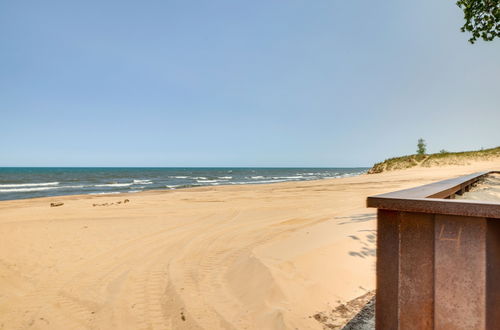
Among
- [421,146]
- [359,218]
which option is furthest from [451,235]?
[421,146]

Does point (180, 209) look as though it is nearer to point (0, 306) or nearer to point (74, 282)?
point (74, 282)

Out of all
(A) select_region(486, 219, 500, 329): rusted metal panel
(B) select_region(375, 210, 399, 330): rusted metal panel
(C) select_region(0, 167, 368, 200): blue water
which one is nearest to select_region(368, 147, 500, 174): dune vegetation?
(C) select_region(0, 167, 368, 200): blue water

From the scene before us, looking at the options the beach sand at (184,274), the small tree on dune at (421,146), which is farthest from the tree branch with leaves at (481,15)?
the small tree on dune at (421,146)

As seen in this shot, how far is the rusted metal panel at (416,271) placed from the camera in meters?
1.61

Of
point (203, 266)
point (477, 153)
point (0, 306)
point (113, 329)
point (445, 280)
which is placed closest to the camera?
point (445, 280)

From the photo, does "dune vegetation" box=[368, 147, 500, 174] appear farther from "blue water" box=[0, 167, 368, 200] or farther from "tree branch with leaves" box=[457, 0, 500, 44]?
"tree branch with leaves" box=[457, 0, 500, 44]

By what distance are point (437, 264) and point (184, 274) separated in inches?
138

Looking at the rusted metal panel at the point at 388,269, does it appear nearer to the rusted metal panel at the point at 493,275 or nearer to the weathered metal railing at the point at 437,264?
the weathered metal railing at the point at 437,264

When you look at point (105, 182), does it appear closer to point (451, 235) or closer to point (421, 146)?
point (451, 235)

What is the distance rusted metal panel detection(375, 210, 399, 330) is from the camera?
5.57 ft

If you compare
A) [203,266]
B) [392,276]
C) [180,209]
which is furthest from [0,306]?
[180,209]

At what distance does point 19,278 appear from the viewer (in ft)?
14.5

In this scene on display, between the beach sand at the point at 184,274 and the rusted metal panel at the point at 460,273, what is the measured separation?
4.57 feet

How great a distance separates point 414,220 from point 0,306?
4.73 m
